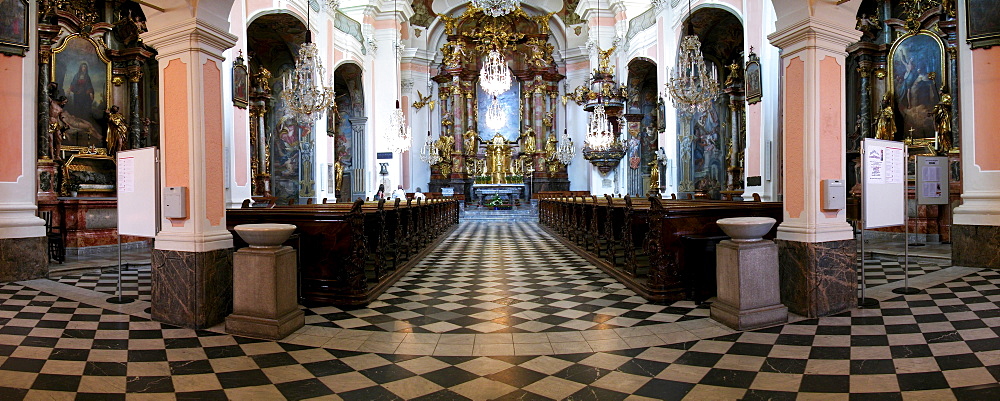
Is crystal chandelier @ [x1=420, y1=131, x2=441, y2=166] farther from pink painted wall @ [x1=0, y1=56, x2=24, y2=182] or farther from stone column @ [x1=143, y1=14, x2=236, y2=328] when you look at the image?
stone column @ [x1=143, y1=14, x2=236, y2=328]

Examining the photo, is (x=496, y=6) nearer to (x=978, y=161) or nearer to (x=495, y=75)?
(x=495, y=75)

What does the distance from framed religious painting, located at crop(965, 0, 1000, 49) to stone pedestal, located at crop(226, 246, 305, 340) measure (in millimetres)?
8394

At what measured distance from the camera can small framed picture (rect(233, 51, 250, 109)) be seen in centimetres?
1033

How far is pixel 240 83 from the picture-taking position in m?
10.4

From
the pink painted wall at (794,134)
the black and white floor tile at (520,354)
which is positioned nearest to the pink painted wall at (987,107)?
the black and white floor tile at (520,354)

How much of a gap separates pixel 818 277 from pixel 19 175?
9.07 metres

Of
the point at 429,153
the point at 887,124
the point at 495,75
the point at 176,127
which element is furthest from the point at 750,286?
the point at 429,153

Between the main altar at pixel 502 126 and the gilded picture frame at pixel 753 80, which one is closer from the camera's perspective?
the gilded picture frame at pixel 753 80

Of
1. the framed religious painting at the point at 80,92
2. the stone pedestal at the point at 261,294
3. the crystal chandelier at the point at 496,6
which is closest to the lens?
the stone pedestal at the point at 261,294

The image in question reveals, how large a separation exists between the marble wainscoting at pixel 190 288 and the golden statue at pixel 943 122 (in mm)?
11601

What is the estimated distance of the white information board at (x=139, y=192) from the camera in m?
4.37

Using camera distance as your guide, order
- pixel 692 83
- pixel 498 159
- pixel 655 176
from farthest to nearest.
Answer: pixel 498 159 < pixel 655 176 < pixel 692 83

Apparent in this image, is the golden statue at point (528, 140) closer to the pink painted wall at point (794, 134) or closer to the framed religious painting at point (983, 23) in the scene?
the framed religious painting at point (983, 23)

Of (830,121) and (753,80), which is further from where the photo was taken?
(753,80)
